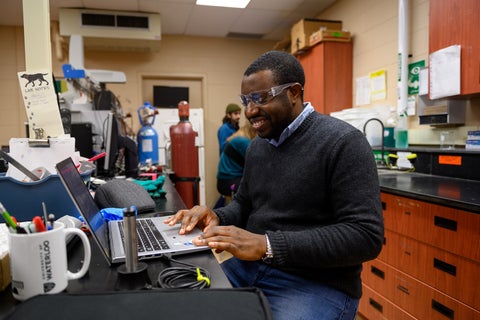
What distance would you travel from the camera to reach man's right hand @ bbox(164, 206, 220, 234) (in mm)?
965

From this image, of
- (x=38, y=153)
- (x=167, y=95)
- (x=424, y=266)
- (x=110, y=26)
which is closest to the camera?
(x=38, y=153)

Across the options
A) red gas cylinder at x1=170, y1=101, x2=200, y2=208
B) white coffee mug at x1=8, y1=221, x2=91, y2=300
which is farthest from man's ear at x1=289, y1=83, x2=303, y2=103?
red gas cylinder at x1=170, y1=101, x2=200, y2=208

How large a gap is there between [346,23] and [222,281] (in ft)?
11.9

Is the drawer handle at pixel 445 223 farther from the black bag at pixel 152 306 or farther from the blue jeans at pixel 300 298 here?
the black bag at pixel 152 306

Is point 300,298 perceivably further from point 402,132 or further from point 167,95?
point 167,95

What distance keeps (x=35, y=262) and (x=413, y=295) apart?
1.72m

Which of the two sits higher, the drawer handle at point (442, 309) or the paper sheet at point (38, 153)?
the paper sheet at point (38, 153)

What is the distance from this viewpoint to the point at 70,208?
966mm

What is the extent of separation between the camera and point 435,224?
1.55 meters

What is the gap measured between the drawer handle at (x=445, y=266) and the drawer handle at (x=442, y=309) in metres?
0.16

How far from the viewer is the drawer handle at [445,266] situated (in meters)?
1.46

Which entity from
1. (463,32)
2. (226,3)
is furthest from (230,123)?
(463,32)

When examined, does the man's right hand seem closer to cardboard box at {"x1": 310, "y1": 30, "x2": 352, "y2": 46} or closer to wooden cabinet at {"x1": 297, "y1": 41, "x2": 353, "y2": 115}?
wooden cabinet at {"x1": 297, "y1": 41, "x2": 353, "y2": 115}

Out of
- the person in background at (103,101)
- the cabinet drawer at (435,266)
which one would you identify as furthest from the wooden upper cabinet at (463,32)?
the person in background at (103,101)
